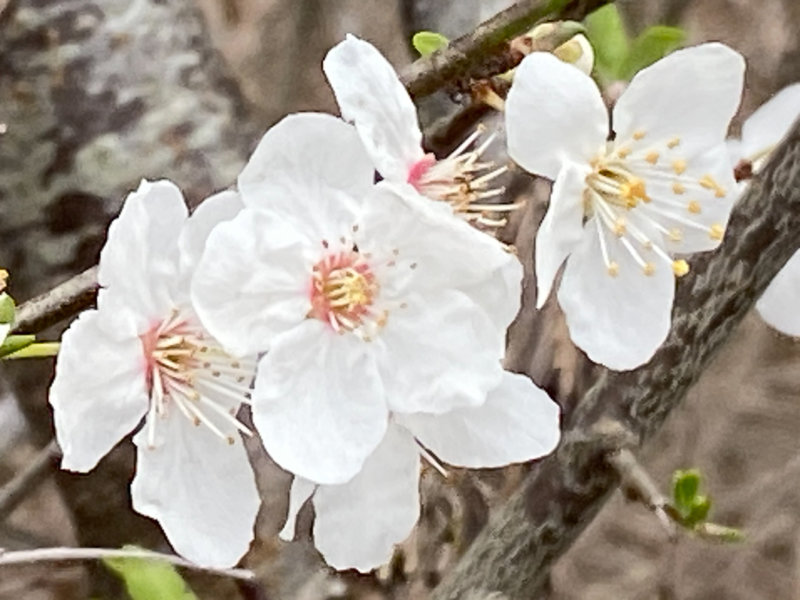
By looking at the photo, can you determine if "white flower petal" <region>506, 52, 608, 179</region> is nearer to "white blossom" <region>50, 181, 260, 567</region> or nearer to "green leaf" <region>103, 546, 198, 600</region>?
"white blossom" <region>50, 181, 260, 567</region>

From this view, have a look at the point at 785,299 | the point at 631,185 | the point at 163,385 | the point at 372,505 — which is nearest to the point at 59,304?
the point at 163,385

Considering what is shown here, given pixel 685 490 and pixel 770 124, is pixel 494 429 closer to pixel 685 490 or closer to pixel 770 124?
pixel 685 490

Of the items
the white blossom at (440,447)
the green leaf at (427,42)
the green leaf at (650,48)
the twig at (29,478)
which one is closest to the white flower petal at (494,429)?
the white blossom at (440,447)

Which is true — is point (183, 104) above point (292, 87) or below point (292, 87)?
above

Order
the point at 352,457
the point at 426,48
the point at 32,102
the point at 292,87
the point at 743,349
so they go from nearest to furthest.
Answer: the point at 352,457, the point at 426,48, the point at 32,102, the point at 292,87, the point at 743,349

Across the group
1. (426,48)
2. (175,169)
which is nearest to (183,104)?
(175,169)

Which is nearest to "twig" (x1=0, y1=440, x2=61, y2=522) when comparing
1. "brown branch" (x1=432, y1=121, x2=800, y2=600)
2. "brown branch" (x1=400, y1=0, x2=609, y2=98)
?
"brown branch" (x1=432, y1=121, x2=800, y2=600)

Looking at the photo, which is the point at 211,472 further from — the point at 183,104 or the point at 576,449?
the point at 183,104

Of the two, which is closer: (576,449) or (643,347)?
(643,347)
